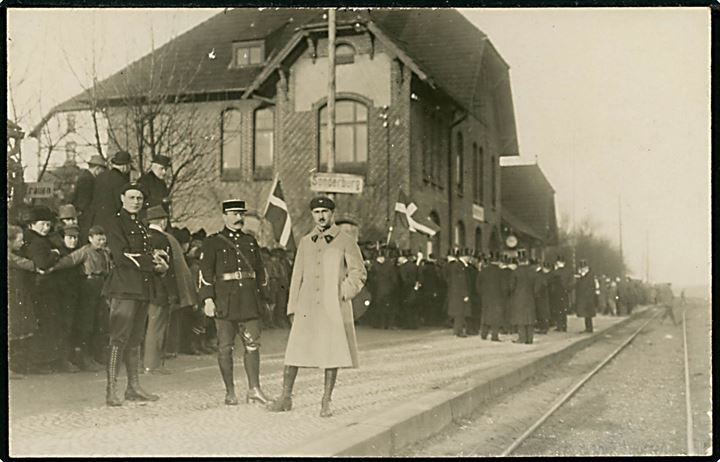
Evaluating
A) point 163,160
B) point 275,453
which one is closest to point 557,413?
point 275,453

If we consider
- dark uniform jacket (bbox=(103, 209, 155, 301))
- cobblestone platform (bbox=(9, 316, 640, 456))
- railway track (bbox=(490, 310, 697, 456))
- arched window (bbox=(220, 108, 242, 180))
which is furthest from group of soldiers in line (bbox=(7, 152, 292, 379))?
arched window (bbox=(220, 108, 242, 180))

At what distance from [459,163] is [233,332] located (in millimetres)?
15002

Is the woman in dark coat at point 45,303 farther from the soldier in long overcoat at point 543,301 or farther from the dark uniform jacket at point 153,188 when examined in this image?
the soldier in long overcoat at point 543,301

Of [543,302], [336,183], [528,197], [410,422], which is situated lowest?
[410,422]

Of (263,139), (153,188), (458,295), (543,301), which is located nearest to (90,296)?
(153,188)

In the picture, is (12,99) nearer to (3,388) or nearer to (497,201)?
(3,388)

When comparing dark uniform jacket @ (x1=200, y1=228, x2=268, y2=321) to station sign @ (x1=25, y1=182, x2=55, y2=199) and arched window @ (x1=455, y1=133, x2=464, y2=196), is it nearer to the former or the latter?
station sign @ (x1=25, y1=182, x2=55, y2=199)

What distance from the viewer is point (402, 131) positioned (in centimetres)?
1817

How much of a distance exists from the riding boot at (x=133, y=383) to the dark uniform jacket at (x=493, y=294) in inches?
385

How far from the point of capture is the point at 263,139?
17.8 m

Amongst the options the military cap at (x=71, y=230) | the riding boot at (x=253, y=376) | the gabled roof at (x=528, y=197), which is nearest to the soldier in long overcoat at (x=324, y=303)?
the riding boot at (x=253, y=376)

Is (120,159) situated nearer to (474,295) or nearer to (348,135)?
(348,135)

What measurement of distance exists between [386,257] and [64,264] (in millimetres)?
8919

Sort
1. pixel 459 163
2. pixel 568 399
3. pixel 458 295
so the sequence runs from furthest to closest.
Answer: pixel 459 163 → pixel 458 295 → pixel 568 399
